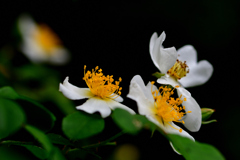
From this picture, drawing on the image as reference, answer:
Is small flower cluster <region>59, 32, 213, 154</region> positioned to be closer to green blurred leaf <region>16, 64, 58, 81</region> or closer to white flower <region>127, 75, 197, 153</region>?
white flower <region>127, 75, 197, 153</region>

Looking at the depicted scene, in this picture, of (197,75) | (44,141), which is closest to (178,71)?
(197,75)

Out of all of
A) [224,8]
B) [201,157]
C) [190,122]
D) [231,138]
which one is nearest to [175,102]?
[190,122]

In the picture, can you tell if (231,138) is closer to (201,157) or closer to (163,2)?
(163,2)

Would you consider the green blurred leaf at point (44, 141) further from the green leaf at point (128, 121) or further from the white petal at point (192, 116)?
the white petal at point (192, 116)

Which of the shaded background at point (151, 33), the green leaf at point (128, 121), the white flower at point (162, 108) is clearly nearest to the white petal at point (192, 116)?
the white flower at point (162, 108)

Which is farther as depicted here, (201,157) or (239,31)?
(239,31)

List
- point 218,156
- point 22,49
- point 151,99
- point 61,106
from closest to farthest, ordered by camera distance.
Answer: point 218,156 < point 151,99 < point 61,106 < point 22,49
